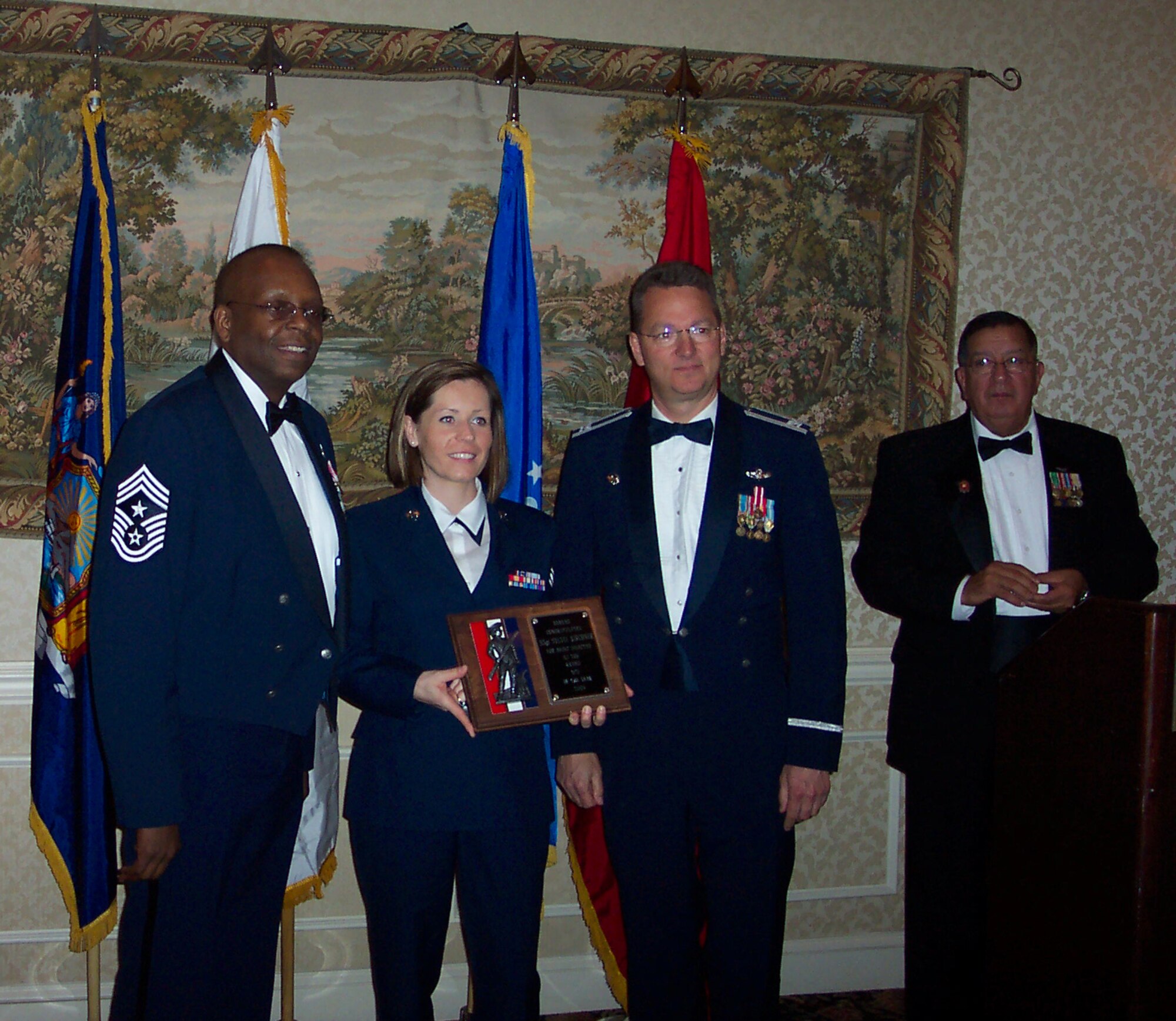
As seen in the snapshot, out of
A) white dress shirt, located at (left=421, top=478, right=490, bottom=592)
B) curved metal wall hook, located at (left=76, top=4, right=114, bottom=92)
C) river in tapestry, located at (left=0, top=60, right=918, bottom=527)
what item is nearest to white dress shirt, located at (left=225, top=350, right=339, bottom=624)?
white dress shirt, located at (left=421, top=478, right=490, bottom=592)

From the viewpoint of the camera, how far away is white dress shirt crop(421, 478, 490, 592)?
2.19m

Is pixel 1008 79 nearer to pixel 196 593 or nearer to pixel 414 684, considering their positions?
pixel 414 684

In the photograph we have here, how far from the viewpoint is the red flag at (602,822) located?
2959mm

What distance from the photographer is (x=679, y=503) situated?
2.30 metres

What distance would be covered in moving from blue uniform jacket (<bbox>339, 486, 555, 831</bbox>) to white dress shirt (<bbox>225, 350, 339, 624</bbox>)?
0.06 metres

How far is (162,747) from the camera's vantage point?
190 centimetres

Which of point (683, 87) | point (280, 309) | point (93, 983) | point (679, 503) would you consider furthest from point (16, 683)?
point (683, 87)

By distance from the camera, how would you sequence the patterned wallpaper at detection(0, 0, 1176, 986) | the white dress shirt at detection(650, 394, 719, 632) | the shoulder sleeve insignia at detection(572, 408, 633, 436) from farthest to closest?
the patterned wallpaper at detection(0, 0, 1176, 986)
the shoulder sleeve insignia at detection(572, 408, 633, 436)
the white dress shirt at detection(650, 394, 719, 632)

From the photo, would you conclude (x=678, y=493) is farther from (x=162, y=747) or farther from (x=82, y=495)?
(x=82, y=495)

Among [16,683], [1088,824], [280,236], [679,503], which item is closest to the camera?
[1088,824]

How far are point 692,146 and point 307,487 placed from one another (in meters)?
1.69

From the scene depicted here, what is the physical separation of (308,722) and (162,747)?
30cm

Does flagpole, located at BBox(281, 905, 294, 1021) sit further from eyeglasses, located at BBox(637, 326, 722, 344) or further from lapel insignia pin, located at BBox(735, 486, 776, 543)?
eyeglasses, located at BBox(637, 326, 722, 344)

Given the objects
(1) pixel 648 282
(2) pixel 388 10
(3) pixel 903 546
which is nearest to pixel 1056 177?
(3) pixel 903 546
